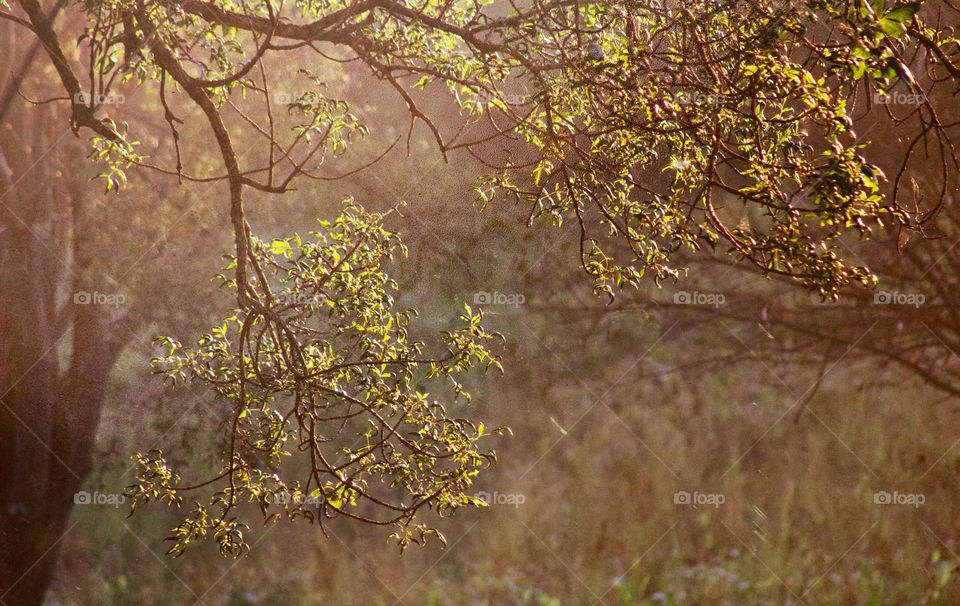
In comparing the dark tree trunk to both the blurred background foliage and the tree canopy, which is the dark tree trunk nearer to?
the blurred background foliage

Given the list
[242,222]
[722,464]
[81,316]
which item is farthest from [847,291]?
[81,316]

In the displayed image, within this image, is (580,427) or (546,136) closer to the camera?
(546,136)

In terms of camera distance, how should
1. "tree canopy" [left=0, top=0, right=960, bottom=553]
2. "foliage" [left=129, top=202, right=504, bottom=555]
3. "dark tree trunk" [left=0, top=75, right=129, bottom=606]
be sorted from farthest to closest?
"dark tree trunk" [left=0, top=75, right=129, bottom=606], "foliage" [left=129, top=202, right=504, bottom=555], "tree canopy" [left=0, top=0, right=960, bottom=553]

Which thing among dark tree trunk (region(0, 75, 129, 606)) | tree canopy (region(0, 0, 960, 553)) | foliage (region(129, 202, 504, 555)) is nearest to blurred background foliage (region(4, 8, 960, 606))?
dark tree trunk (region(0, 75, 129, 606))

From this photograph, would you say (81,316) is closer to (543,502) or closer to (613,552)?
(543,502)

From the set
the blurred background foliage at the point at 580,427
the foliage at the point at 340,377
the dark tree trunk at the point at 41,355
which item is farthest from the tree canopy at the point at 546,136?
the dark tree trunk at the point at 41,355

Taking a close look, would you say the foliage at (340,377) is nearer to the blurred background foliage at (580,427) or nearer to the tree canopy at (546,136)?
the tree canopy at (546,136)

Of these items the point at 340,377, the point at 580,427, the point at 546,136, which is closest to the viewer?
the point at 546,136

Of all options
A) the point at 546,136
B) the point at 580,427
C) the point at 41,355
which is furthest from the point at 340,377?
the point at 580,427

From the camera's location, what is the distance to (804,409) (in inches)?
178

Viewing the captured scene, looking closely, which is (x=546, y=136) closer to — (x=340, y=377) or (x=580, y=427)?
(x=340, y=377)

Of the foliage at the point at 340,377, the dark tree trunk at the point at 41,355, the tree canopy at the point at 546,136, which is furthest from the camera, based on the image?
the dark tree trunk at the point at 41,355

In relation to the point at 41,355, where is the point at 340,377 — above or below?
below

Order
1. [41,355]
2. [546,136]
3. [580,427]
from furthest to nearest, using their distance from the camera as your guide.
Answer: [580,427]
[41,355]
[546,136]
